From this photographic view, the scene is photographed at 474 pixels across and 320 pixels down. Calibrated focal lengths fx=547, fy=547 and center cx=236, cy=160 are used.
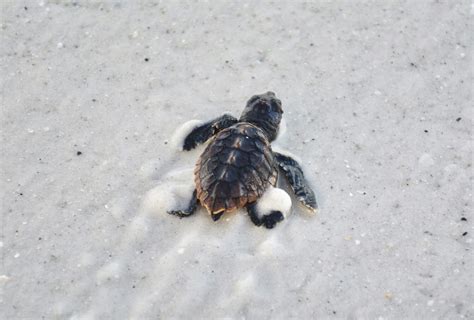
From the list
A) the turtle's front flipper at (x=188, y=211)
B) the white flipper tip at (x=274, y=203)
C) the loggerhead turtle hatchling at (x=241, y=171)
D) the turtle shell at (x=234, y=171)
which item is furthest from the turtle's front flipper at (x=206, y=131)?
the white flipper tip at (x=274, y=203)

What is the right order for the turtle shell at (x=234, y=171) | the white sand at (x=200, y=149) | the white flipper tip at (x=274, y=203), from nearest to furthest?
the white sand at (x=200, y=149)
the turtle shell at (x=234, y=171)
the white flipper tip at (x=274, y=203)

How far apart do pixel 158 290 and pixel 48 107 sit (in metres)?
1.76

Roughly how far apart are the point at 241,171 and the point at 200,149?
2.01 feet

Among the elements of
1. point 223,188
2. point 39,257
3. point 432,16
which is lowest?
point 39,257

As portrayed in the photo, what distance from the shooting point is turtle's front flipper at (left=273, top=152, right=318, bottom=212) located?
329cm

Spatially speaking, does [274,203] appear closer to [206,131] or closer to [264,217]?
[264,217]

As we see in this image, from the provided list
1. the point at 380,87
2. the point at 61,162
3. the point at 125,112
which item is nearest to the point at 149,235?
the point at 61,162

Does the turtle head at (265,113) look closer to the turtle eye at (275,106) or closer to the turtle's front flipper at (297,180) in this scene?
the turtle eye at (275,106)

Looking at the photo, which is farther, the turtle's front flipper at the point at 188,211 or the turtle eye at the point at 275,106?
the turtle eye at the point at 275,106

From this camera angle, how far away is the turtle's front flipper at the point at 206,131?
365 centimetres

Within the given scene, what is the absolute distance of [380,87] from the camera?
4.16m

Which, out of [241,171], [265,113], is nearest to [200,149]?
[265,113]

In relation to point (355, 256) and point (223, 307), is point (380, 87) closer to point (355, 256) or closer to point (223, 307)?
point (355, 256)

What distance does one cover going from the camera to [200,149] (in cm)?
368
